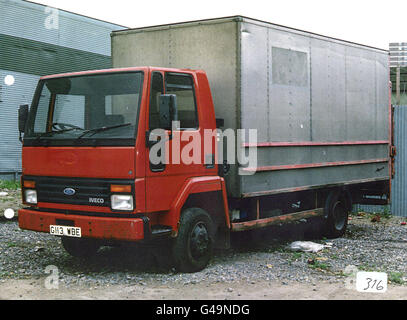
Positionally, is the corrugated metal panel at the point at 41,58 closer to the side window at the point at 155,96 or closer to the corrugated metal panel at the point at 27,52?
the corrugated metal panel at the point at 27,52

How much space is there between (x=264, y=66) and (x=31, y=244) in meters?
4.54

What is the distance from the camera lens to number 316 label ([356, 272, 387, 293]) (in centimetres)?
647

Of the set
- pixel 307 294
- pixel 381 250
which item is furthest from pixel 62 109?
pixel 381 250

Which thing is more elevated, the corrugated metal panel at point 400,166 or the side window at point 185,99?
the side window at point 185,99

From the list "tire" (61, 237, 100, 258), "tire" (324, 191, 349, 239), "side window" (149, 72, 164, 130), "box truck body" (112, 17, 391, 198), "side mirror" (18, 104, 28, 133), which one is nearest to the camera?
"side window" (149, 72, 164, 130)

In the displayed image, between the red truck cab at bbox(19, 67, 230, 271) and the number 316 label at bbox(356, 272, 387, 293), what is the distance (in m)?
1.82

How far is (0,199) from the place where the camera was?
13430 mm

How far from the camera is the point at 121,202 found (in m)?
6.42

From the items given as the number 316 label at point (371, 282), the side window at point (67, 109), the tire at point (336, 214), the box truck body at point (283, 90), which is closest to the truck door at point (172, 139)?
the box truck body at point (283, 90)

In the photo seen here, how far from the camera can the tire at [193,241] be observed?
6.93 meters

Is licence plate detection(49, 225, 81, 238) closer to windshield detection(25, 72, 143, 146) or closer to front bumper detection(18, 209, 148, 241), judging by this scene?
front bumper detection(18, 209, 148, 241)

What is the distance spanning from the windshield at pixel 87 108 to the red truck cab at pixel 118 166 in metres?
0.01

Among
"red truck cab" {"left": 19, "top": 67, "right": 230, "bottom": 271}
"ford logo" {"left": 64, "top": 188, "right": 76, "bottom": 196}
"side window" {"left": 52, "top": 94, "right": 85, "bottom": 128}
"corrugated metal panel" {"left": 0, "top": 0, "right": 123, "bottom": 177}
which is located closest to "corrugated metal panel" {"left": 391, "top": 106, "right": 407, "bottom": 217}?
"red truck cab" {"left": 19, "top": 67, "right": 230, "bottom": 271}
